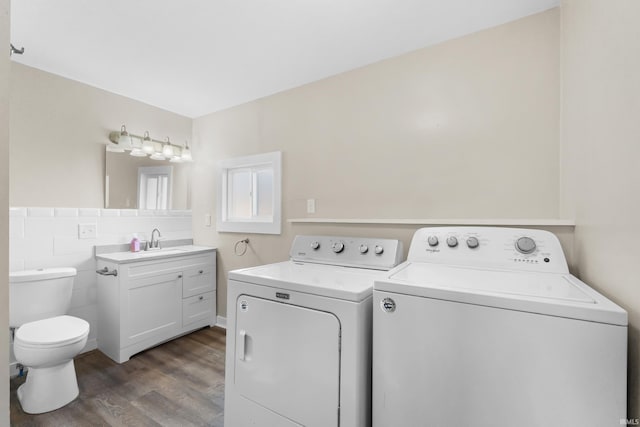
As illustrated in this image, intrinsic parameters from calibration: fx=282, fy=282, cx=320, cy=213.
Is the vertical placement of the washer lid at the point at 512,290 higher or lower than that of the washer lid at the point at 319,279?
higher

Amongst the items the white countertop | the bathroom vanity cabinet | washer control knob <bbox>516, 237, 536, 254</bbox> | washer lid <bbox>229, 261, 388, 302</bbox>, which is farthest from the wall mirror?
washer control knob <bbox>516, 237, 536, 254</bbox>

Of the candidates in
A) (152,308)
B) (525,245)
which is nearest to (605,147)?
(525,245)

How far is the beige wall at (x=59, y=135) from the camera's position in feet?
6.89

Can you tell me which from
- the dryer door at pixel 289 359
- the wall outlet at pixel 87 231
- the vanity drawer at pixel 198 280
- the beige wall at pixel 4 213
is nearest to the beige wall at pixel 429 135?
the vanity drawer at pixel 198 280

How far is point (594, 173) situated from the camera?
3.59 feet

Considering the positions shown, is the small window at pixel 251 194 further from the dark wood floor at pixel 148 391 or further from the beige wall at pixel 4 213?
the beige wall at pixel 4 213

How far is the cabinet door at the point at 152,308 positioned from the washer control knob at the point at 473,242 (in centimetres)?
243

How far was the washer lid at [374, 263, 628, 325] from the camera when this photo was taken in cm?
81

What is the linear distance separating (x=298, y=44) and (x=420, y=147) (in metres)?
1.06

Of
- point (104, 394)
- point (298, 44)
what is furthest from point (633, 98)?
point (104, 394)

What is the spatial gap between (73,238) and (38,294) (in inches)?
21.0

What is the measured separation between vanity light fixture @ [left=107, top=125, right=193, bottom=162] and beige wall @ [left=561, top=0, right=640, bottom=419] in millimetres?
3218

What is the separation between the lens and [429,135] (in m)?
1.83

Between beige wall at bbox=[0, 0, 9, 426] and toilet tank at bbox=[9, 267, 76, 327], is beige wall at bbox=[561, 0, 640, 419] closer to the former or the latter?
beige wall at bbox=[0, 0, 9, 426]
